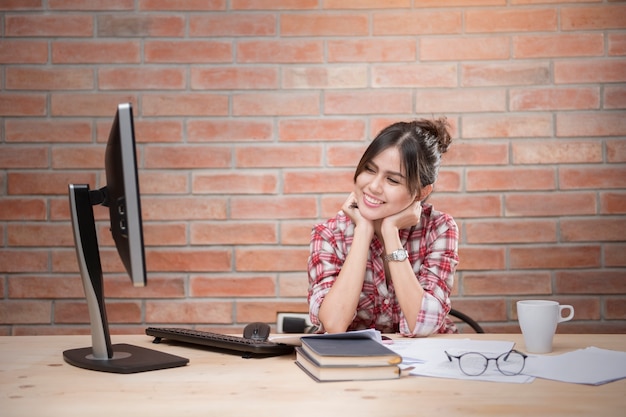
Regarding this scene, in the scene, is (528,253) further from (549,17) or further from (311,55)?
(311,55)

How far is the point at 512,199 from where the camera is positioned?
2592 millimetres

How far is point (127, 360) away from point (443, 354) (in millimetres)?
642

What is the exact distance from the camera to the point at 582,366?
137cm

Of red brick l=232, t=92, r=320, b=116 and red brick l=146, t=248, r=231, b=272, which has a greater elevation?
red brick l=232, t=92, r=320, b=116

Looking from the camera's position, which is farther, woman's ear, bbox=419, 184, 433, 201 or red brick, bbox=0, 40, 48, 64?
red brick, bbox=0, 40, 48, 64

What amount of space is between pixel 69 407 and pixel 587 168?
6.77 ft

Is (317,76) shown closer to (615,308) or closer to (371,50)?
(371,50)

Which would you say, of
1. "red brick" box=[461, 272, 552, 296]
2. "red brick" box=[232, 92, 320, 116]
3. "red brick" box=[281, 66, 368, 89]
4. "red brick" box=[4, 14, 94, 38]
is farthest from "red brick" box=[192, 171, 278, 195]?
"red brick" box=[461, 272, 552, 296]

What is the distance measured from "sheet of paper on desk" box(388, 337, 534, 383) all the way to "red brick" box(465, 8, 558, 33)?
1334mm

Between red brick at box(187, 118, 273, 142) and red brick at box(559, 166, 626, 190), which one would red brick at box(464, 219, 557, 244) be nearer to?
red brick at box(559, 166, 626, 190)

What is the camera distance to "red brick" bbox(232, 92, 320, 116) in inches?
102

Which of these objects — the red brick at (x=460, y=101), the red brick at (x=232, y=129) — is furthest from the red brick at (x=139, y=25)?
the red brick at (x=460, y=101)

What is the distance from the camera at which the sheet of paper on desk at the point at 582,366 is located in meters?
1.28

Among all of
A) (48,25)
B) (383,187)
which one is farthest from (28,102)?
(383,187)
